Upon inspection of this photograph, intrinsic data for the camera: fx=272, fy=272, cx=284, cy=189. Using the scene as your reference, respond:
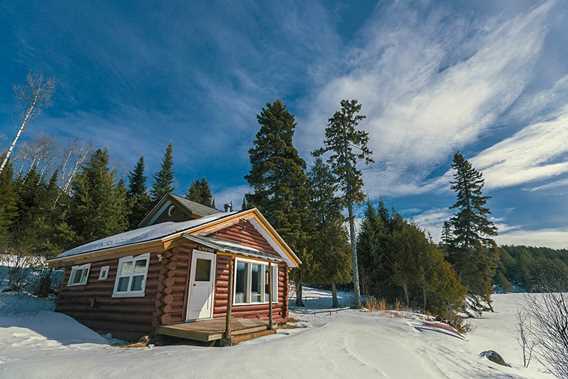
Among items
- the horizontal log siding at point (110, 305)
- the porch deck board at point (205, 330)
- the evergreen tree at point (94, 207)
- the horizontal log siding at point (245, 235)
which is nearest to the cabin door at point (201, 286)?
the porch deck board at point (205, 330)

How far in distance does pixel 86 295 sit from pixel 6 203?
1876cm

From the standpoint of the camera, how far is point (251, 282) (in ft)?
39.4

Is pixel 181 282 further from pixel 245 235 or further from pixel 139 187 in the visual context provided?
pixel 139 187

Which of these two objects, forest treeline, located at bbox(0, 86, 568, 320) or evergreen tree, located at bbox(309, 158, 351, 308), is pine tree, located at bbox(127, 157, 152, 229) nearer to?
forest treeline, located at bbox(0, 86, 568, 320)

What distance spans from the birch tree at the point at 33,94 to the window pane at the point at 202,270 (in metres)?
18.6

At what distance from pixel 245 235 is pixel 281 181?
10.2 metres

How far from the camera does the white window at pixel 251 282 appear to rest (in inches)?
450

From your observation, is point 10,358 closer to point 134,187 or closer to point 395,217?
point 134,187

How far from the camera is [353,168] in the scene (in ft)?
73.7

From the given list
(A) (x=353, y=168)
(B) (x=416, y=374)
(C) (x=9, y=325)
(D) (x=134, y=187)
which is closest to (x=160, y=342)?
(C) (x=9, y=325)

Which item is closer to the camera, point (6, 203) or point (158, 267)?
point (158, 267)

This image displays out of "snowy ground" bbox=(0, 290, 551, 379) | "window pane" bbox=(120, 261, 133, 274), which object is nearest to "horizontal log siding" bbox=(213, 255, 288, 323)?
"snowy ground" bbox=(0, 290, 551, 379)

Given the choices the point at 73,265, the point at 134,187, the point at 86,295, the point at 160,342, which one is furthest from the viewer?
the point at 134,187

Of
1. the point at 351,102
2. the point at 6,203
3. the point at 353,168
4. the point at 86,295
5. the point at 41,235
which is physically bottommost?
the point at 86,295
